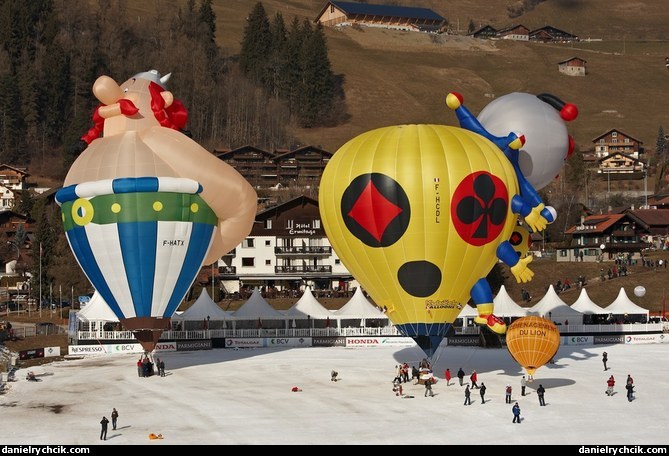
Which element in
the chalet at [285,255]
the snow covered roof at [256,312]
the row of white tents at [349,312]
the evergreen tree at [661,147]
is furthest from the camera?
the evergreen tree at [661,147]

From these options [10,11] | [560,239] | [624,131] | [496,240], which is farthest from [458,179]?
[624,131]

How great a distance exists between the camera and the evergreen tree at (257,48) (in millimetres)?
177788

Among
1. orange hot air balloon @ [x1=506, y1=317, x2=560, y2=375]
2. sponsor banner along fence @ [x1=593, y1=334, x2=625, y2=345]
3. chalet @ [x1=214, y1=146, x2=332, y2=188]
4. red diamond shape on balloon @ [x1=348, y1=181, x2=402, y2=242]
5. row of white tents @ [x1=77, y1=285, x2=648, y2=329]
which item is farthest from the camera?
chalet @ [x1=214, y1=146, x2=332, y2=188]

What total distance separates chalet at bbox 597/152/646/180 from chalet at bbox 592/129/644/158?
2.31 metres

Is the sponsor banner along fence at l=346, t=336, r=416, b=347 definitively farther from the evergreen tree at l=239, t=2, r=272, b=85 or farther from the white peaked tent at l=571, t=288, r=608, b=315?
the evergreen tree at l=239, t=2, r=272, b=85

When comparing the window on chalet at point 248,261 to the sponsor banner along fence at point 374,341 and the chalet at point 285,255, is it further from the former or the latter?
the sponsor banner along fence at point 374,341

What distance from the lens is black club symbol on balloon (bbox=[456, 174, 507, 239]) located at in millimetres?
49688

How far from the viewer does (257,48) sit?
180875 millimetres

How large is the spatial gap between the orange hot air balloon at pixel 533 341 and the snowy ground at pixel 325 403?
1.49 metres

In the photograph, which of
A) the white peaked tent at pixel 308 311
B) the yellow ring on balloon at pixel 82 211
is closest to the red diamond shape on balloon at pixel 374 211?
the yellow ring on balloon at pixel 82 211

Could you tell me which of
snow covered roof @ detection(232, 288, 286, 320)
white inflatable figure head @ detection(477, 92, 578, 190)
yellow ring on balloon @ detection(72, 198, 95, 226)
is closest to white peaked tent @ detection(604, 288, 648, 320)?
snow covered roof @ detection(232, 288, 286, 320)

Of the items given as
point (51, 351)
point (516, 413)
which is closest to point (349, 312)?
point (51, 351)

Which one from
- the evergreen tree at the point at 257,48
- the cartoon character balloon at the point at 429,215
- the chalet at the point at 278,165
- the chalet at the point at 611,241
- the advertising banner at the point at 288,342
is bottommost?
the advertising banner at the point at 288,342

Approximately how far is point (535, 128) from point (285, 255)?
55.0m
